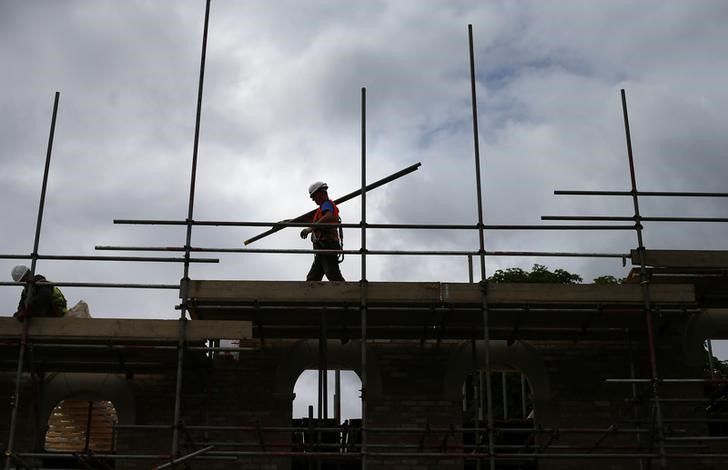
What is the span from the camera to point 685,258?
1405 cm

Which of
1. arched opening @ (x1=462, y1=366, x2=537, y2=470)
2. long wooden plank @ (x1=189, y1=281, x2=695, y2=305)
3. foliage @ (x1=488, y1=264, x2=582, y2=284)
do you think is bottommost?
arched opening @ (x1=462, y1=366, x2=537, y2=470)

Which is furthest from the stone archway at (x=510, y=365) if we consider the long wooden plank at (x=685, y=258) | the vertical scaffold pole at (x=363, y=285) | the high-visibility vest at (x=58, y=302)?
the high-visibility vest at (x=58, y=302)

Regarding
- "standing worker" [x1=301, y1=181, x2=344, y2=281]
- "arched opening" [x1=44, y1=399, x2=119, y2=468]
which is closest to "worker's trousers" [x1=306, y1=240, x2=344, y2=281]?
"standing worker" [x1=301, y1=181, x2=344, y2=281]

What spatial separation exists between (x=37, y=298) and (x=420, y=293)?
16.3 feet

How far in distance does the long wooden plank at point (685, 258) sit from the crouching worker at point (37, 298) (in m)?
7.71

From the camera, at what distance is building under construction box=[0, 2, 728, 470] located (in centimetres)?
1351

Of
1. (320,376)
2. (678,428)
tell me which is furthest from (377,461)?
(678,428)

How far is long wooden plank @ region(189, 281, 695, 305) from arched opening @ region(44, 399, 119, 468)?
319 inches

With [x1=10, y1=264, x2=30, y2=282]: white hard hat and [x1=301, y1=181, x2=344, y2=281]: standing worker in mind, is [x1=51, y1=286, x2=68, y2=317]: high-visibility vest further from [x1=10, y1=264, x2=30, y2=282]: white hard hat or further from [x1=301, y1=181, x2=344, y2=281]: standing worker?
[x1=301, y1=181, x2=344, y2=281]: standing worker

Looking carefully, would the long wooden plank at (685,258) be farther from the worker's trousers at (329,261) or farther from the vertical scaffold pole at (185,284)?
the vertical scaffold pole at (185,284)

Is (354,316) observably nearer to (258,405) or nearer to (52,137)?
(258,405)

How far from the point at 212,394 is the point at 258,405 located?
2.21 feet

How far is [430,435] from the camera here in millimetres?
14523

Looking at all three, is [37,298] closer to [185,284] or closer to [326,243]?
[185,284]
